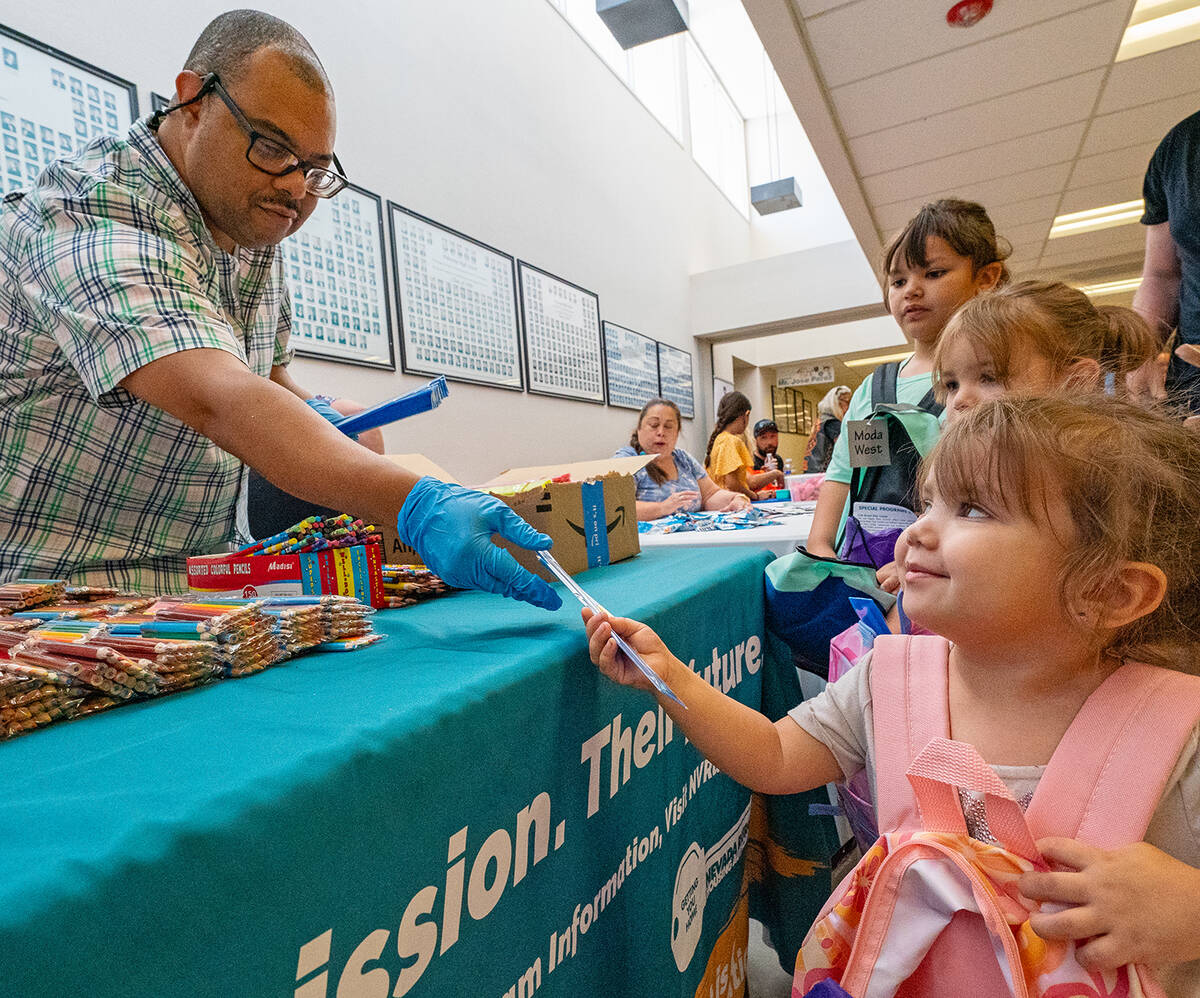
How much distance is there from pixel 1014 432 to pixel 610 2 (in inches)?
170

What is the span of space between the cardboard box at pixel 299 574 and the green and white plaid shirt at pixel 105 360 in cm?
19

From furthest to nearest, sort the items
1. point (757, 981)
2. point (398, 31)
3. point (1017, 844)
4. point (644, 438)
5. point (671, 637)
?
point (644, 438) → point (398, 31) → point (757, 981) → point (671, 637) → point (1017, 844)

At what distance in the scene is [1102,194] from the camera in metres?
4.64

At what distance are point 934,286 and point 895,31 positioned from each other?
2.06 metres

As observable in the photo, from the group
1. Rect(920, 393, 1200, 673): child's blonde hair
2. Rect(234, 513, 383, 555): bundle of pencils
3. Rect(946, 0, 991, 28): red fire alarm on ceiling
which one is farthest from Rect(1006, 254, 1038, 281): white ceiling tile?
Rect(234, 513, 383, 555): bundle of pencils

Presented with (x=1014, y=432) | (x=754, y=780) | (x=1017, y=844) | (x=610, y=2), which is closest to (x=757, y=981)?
(x=754, y=780)

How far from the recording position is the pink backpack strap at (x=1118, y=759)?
571 millimetres

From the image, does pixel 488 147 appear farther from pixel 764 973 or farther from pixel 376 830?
pixel 376 830

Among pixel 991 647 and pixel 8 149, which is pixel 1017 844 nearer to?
pixel 991 647

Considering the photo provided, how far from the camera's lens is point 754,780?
757 millimetres

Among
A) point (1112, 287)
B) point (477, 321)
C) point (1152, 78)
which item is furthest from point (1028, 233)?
→ point (477, 321)

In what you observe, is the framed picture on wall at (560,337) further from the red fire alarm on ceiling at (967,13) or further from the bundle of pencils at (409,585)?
the bundle of pencils at (409,585)

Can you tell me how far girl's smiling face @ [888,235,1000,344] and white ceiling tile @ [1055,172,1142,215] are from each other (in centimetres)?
399

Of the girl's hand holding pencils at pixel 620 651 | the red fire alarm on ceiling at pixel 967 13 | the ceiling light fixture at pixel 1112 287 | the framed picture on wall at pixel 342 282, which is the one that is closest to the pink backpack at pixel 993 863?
the girl's hand holding pencils at pixel 620 651
